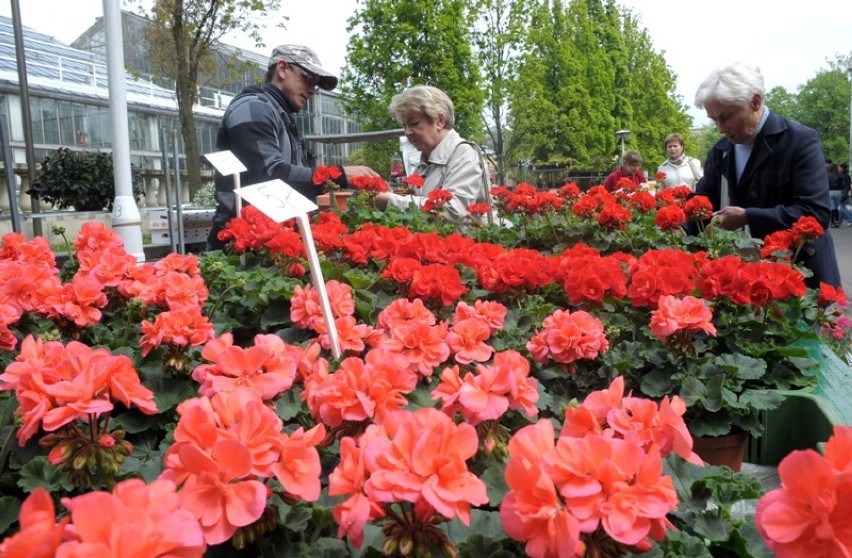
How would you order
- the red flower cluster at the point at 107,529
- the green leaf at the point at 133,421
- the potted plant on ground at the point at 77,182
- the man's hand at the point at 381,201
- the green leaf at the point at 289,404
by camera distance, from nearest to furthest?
the red flower cluster at the point at 107,529 → the green leaf at the point at 289,404 → the green leaf at the point at 133,421 → the man's hand at the point at 381,201 → the potted plant on ground at the point at 77,182

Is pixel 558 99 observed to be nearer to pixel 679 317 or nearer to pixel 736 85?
pixel 736 85

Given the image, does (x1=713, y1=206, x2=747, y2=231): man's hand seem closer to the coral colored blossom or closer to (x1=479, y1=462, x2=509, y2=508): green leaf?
the coral colored blossom

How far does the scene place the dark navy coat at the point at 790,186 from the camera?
10.8ft

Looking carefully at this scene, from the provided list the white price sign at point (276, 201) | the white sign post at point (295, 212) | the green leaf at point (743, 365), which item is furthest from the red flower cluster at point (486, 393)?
the green leaf at point (743, 365)

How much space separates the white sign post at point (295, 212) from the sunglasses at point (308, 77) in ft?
8.80

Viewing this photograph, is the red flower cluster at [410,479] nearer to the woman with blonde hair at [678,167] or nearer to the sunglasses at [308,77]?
the sunglasses at [308,77]

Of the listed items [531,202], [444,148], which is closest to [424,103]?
[444,148]

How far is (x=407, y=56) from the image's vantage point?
18047 millimetres

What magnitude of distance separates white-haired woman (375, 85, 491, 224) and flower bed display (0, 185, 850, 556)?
5.54ft

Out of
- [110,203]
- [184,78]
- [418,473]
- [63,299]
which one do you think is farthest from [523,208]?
[184,78]

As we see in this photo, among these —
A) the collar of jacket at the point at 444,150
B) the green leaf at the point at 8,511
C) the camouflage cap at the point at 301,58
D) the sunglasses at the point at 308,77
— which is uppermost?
the camouflage cap at the point at 301,58

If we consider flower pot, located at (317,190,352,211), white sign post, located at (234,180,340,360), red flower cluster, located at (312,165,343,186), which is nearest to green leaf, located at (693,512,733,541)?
white sign post, located at (234,180,340,360)

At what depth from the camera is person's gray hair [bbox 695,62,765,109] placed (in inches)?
131

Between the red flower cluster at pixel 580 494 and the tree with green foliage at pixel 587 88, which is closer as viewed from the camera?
the red flower cluster at pixel 580 494
